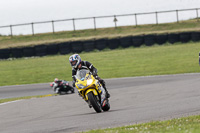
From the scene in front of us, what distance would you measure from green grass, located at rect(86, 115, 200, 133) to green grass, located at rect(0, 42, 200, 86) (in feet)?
48.0

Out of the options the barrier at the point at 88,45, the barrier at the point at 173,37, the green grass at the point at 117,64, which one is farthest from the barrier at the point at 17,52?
the barrier at the point at 173,37

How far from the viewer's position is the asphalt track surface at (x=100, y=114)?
8.66m

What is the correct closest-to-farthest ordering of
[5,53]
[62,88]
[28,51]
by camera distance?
[62,88] → [28,51] → [5,53]

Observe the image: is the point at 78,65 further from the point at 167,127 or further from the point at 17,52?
the point at 17,52

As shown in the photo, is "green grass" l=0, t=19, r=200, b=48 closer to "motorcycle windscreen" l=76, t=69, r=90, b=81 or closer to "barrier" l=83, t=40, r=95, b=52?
"barrier" l=83, t=40, r=95, b=52

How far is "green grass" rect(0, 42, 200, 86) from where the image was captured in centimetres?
2412

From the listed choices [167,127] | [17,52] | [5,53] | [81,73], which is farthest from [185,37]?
[167,127]

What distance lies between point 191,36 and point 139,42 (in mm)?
3761

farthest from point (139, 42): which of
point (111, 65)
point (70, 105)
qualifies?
point (70, 105)

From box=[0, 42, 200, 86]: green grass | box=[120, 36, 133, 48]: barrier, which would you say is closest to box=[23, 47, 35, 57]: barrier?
box=[0, 42, 200, 86]: green grass

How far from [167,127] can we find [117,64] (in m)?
20.6

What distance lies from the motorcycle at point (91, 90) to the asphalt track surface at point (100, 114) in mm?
247

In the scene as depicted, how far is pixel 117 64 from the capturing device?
1094 inches

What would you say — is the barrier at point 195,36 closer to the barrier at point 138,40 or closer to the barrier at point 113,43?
the barrier at point 138,40
